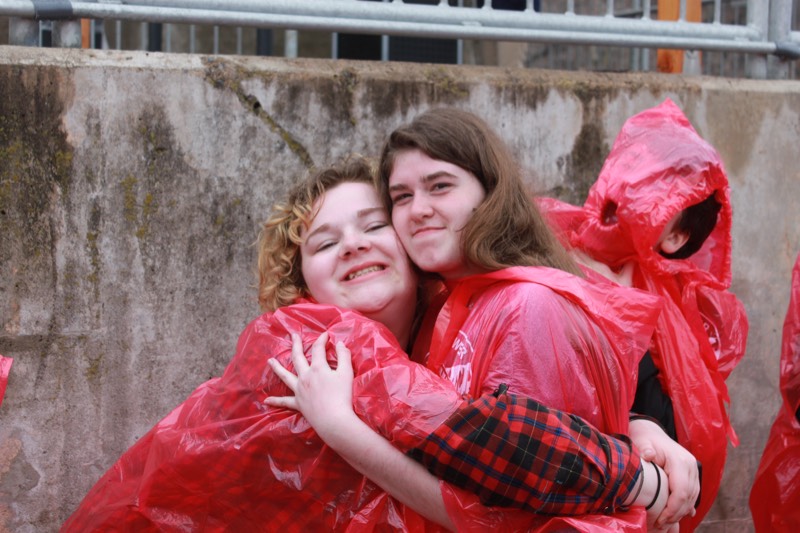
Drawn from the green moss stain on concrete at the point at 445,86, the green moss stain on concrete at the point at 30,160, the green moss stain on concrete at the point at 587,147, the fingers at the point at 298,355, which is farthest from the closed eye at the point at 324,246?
the green moss stain on concrete at the point at 587,147

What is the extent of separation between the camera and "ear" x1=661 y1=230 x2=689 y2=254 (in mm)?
2918

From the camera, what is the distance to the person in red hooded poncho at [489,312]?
197cm

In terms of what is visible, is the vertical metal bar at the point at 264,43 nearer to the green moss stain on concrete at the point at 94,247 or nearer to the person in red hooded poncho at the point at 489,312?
the green moss stain on concrete at the point at 94,247

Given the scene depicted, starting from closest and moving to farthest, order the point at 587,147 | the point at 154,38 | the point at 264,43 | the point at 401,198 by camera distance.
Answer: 1. the point at 401,198
2. the point at 587,147
3. the point at 154,38
4. the point at 264,43

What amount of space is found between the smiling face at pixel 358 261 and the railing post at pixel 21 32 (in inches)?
43.9

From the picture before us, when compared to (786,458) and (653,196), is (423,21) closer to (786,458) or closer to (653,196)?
(653,196)

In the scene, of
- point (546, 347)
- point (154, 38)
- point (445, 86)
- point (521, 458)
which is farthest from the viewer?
point (154, 38)

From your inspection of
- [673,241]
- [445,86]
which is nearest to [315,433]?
[673,241]

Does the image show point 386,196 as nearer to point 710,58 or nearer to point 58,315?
point 58,315

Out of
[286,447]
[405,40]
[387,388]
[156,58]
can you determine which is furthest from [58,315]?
[405,40]

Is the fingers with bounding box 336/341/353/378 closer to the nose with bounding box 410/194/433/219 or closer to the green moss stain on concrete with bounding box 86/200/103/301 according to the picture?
the nose with bounding box 410/194/433/219

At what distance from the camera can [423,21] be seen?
325 cm

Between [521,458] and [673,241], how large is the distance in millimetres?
1314

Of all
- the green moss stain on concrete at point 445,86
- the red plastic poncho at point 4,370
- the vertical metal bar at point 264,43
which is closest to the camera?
the red plastic poncho at point 4,370
